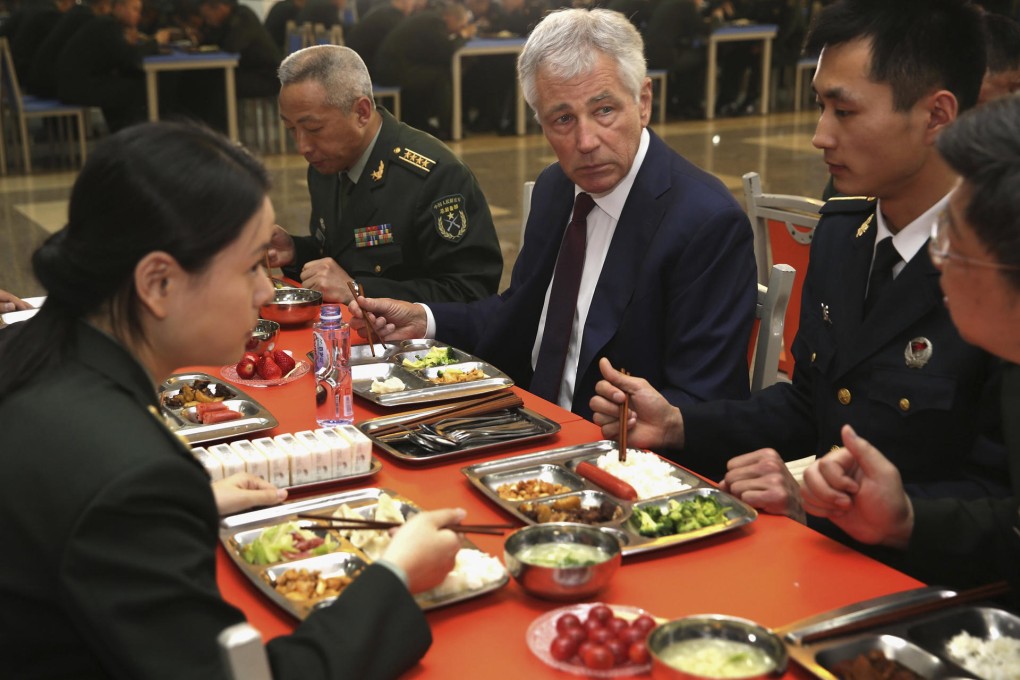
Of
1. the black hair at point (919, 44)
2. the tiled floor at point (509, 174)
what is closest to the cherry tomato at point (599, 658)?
A: the black hair at point (919, 44)

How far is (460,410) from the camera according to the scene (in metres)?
2.28

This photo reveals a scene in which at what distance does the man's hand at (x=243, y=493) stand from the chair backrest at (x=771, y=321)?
1.28 metres

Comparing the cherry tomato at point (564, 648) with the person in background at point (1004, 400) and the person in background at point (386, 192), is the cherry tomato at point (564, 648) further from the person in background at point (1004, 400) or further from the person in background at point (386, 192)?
the person in background at point (386, 192)

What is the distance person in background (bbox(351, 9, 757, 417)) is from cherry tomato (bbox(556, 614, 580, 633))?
3.55ft

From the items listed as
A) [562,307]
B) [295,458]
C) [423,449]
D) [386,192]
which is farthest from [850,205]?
[386,192]

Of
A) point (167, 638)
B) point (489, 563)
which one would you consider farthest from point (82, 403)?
point (489, 563)

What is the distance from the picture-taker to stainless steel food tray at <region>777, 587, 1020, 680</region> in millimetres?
1364

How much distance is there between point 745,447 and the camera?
2289mm

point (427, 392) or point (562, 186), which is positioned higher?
point (562, 186)

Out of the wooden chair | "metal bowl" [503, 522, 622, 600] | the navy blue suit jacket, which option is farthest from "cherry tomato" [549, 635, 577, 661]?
the wooden chair

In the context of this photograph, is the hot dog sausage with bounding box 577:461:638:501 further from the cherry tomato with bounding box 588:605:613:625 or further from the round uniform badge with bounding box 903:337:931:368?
the round uniform badge with bounding box 903:337:931:368

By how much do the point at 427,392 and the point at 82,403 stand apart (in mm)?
1158

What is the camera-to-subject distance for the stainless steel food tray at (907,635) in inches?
53.7

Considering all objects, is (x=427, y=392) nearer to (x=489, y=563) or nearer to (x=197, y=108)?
(x=489, y=563)
